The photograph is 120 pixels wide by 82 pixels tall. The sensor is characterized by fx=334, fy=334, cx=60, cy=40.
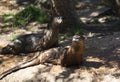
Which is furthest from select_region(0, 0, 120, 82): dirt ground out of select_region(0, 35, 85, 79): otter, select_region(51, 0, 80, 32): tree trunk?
select_region(51, 0, 80, 32): tree trunk

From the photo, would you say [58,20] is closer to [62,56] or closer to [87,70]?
[62,56]

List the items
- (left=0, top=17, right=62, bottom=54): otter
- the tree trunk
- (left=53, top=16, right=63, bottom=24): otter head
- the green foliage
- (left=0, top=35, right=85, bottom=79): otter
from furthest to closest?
1. the green foliage
2. the tree trunk
3. (left=0, top=17, right=62, bottom=54): otter
4. (left=53, top=16, right=63, bottom=24): otter head
5. (left=0, top=35, right=85, bottom=79): otter

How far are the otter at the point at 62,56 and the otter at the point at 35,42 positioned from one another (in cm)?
54

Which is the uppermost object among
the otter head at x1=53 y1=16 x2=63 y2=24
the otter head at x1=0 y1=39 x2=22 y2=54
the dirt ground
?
the otter head at x1=53 y1=16 x2=63 y2=24

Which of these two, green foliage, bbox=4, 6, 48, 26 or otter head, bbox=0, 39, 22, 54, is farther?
green foliage, bbox=4, 6, 48, 26

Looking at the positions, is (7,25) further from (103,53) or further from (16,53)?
(103,53)

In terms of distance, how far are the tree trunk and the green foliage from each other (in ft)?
5.13

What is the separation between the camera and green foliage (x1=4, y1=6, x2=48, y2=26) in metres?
11.6

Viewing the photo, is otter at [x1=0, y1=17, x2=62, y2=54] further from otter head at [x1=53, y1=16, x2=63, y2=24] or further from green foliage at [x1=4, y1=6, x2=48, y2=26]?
green foliage at [x1=4, y1=6, x2=48, y2=26]

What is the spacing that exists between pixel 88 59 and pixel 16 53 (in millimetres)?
1981

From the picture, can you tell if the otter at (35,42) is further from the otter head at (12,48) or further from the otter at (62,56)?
the otter at (62,56)

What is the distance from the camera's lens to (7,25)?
11422 mm

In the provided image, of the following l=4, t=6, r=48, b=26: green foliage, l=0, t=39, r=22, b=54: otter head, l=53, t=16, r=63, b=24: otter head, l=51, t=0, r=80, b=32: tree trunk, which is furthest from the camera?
l=4, t=6, r=48, b=26: green foliage

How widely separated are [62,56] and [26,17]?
17.4 ft
